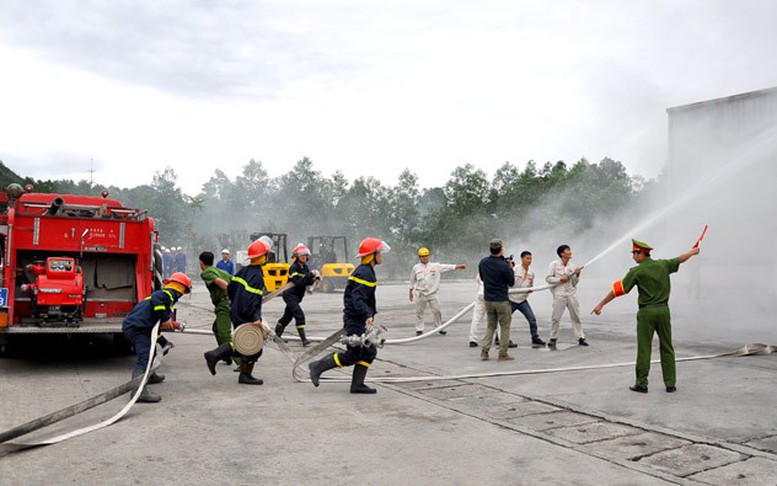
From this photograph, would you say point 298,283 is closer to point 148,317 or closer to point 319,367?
point 319,367

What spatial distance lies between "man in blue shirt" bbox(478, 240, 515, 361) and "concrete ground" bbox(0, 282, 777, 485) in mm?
335

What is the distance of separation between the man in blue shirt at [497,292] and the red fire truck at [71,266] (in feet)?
15.4

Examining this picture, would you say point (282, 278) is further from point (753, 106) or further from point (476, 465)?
point (476, 465)

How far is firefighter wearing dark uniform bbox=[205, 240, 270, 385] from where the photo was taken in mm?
7858

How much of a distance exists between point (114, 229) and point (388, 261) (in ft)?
124

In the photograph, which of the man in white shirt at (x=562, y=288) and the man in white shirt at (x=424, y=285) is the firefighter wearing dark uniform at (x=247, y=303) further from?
the man in white shirt at (x=562, y=288)

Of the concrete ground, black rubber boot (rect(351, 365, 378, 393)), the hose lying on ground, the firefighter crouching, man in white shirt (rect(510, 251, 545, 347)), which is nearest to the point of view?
the concrete ground

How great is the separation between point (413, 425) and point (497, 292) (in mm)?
3871

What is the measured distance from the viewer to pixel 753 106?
14.4m

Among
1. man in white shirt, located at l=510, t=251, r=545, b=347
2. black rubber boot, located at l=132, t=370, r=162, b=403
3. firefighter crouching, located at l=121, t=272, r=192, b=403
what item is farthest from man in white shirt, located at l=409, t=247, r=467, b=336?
black rubber boot, located at l=132, t=370, r=162, b=403

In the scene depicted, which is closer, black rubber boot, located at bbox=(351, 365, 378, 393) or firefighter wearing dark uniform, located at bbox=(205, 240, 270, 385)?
black rubber boot, located at bbox=(351, 365, 378, 393)

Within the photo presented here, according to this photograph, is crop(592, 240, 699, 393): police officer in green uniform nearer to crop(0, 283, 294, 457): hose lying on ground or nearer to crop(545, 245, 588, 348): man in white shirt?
crop(545, 245, 588, 348): man in white shirt

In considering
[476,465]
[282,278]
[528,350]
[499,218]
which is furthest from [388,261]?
[476,465]

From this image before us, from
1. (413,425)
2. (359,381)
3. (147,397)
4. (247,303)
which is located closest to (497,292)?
(359,381)
